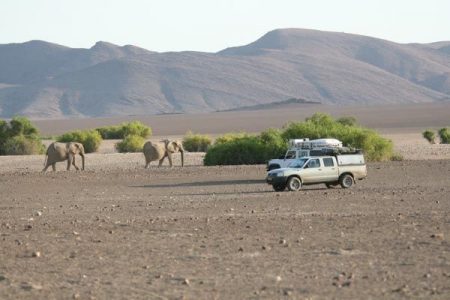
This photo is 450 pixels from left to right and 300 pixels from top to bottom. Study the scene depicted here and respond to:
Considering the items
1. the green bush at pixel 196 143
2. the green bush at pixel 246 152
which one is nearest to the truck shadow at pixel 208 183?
the green bush at pixel 246 152

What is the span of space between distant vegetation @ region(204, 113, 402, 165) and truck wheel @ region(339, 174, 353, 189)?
11.4 meters

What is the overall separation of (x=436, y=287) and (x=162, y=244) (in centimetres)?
572

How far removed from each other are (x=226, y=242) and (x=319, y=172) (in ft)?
41.0

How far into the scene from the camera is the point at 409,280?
44.7 ft

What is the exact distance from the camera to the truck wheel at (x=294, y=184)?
29.3m

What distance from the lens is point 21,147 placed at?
5609 cm

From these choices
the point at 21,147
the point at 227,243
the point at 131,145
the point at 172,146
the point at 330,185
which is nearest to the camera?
the point at 227,243

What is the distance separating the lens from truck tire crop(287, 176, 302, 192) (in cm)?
2934

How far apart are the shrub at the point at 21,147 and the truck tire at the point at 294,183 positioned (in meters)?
29.2

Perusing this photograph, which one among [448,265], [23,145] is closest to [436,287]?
[448,265]

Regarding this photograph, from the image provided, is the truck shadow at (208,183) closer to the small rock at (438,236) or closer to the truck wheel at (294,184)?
the truck wheel at (294,184)

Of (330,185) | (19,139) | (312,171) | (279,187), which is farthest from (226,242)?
(19,139)

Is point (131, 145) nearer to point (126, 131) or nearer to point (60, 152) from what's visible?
point (126, 131)

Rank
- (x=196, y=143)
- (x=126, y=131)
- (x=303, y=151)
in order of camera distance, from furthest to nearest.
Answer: (x=126, y=131) → (x=196, y=143) → (x=303, y=151)
